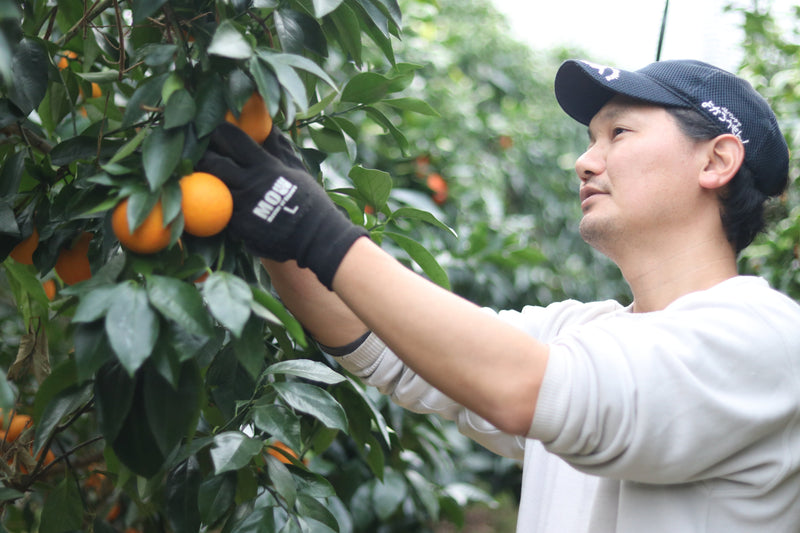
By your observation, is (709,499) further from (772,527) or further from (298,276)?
(298,276)

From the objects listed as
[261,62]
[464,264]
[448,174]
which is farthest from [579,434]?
[448,174]

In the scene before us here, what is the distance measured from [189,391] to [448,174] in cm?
236

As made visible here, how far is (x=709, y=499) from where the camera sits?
1062mm

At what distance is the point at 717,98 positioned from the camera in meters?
1.28

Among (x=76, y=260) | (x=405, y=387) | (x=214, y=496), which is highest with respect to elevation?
(x=76, y=260)

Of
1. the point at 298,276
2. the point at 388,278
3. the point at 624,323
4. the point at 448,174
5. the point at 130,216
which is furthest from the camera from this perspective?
the point at 448,174

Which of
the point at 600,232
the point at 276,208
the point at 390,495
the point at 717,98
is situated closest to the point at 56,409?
the point at 276,208

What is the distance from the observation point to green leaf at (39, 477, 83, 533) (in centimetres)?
112

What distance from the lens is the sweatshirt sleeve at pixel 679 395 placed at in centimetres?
94

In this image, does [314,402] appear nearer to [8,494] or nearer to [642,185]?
[8,494]

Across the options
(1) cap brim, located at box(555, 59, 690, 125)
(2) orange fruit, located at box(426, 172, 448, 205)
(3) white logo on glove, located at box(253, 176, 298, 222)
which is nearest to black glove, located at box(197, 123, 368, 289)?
(3) white logo on glove, located at box(253, 176, 298, 222)

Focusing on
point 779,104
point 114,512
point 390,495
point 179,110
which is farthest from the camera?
point 779,104

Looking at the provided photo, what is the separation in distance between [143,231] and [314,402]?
1.03ft

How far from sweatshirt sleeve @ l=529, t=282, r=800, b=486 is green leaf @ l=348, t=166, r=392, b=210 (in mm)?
368
